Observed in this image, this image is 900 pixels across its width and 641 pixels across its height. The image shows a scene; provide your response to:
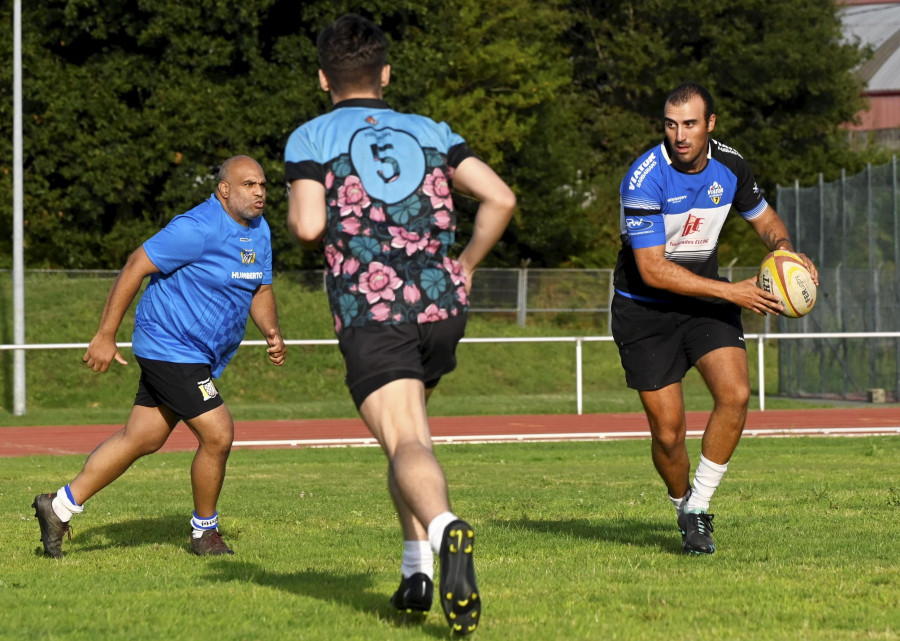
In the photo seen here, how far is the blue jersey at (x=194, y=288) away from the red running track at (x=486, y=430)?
9.60 meters

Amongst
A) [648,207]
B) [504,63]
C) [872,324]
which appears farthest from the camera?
[504,63]

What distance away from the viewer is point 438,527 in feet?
15.3

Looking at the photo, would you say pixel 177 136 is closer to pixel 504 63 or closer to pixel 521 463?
pixel 504 63

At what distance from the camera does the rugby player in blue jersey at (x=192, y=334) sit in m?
7.26

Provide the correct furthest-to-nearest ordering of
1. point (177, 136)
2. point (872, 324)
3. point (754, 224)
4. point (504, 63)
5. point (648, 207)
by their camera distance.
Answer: point (504, 63) → point (177, 136) → point (872, 324) → point (754, 224) → point (648, 207)

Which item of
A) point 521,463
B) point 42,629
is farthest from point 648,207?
point 521,463

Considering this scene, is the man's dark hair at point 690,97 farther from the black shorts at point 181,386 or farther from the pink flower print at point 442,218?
the black shorts at point 181,386

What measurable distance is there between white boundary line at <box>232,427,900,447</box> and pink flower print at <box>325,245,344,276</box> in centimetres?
1198

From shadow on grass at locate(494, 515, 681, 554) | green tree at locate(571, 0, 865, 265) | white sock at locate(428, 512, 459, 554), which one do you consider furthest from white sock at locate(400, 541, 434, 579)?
green tree at locate(571, 0, 865, 265)

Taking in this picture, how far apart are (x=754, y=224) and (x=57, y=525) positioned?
3.90m

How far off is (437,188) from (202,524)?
10.0 feet

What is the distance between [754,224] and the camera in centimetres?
739

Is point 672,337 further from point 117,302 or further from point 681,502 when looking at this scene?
point 117,302

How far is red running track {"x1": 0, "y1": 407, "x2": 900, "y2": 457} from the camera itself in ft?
57.5
